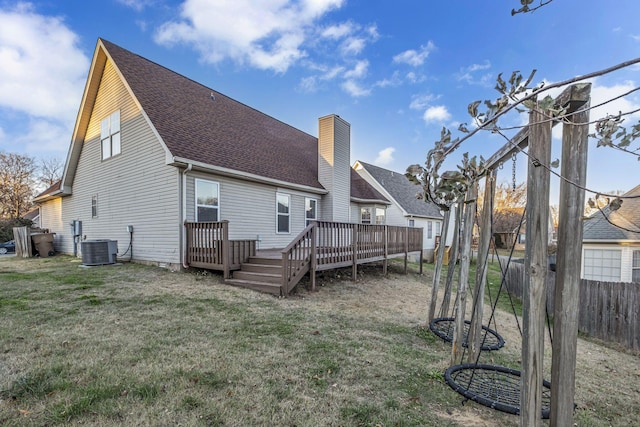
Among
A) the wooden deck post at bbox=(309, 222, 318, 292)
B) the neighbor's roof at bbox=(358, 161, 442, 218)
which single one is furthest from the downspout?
the neighbor's roof at bbox=(358, 161, 442, 218)

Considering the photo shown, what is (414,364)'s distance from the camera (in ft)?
12.1

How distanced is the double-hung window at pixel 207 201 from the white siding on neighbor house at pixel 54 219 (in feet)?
32.4

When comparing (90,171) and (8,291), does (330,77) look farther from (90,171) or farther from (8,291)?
(8,291)

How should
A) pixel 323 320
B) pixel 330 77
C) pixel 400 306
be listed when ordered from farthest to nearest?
pixel 330 77 → pixel 400 306 → pixel 323 320

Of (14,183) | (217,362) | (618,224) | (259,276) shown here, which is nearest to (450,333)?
(217,362)

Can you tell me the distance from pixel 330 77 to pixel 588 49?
1367cm

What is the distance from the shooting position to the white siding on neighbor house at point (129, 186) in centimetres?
877

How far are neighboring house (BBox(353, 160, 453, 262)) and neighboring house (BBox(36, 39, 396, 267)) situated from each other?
17.6ft

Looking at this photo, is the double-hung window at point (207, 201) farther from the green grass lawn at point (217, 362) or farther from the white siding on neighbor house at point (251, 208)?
the green grass lawn at point (217, 362)

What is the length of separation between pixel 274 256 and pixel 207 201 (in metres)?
2.69


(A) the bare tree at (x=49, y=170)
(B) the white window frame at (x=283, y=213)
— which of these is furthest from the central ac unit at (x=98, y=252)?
(A) the bare tree at (x=49, y=170)

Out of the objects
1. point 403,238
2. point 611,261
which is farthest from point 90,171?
point 611,261

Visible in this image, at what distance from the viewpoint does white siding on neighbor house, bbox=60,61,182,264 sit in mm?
8766

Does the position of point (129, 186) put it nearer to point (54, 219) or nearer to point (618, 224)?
point (54, 219)
